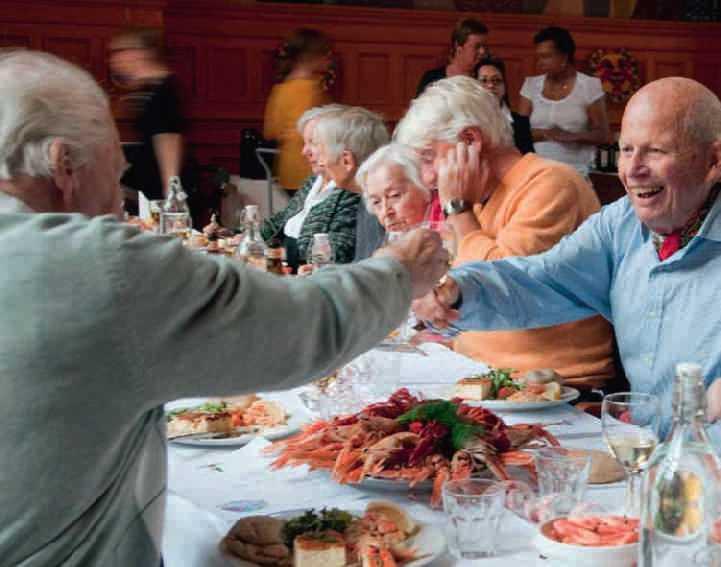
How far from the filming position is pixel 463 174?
3037 millimetres

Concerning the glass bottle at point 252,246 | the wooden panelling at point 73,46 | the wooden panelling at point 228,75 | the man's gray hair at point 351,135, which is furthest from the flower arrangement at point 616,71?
the glass bottle at point 252,246

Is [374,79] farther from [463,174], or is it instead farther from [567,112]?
[463,174]

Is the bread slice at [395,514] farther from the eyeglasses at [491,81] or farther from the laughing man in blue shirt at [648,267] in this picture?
the eyeglasses at [491,81]

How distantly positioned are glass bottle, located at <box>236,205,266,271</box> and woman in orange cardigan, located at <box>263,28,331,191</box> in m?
2.41

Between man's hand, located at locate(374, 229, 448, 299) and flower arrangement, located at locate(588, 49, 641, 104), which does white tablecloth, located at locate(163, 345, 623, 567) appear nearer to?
man's hand, located at locate(374, 229, 448, 299)

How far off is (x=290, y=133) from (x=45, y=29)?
3.01 metres

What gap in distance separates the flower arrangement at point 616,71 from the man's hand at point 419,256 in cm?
871

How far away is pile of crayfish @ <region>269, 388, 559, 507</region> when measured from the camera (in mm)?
1664

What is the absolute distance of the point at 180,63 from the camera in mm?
8906

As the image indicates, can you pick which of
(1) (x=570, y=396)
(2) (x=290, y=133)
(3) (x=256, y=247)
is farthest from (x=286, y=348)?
(2) (x=290, y=133)

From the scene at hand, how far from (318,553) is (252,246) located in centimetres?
246

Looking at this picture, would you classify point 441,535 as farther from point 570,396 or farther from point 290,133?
point 290,133

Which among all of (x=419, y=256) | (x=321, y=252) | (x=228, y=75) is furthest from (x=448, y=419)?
(x=228, y=75)

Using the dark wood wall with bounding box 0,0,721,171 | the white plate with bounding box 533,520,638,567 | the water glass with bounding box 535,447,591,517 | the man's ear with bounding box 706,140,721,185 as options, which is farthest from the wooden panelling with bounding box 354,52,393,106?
the white plate with bounding box 533,520,638,567
